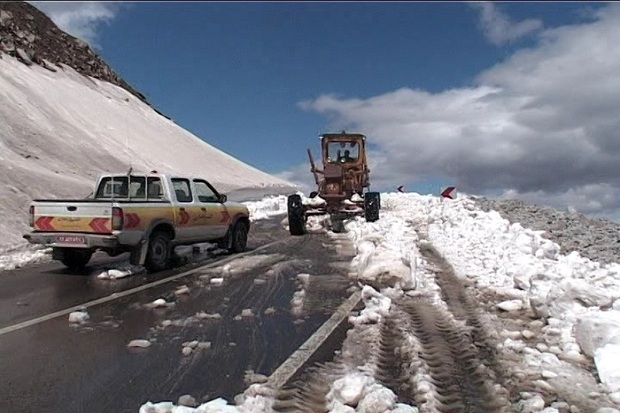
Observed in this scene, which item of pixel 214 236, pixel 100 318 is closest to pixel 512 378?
pixel 100 318

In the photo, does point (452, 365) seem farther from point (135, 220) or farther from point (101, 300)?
point (135, 220)

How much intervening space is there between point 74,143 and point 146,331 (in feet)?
100

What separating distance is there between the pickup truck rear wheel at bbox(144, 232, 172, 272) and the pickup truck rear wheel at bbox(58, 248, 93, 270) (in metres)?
1.39

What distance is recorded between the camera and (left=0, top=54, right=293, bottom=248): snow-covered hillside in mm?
20670

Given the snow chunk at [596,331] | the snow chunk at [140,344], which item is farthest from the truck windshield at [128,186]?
the snow chunk at [596,331]

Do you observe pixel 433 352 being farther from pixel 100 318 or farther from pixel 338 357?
pixel 100 318

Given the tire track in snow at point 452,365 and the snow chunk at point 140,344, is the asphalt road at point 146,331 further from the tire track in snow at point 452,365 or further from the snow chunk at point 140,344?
the tire track in snow at point 452,365

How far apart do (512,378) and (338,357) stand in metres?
1.55

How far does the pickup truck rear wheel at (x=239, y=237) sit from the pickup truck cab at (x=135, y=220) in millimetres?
207

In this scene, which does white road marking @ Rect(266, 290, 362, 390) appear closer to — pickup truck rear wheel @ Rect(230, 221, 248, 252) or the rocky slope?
pickup truck rear wheel @ Rect(230, 221, 248, 252)

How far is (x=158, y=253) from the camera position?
35.0ft

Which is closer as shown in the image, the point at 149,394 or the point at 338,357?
the point at 149,394

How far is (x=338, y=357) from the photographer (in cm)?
555

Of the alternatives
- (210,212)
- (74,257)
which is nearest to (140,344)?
(74,257)
